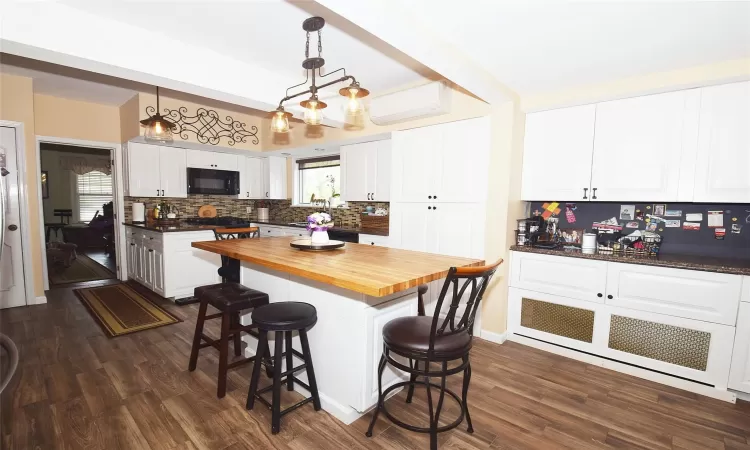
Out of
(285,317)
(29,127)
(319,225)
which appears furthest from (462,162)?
(29,127)

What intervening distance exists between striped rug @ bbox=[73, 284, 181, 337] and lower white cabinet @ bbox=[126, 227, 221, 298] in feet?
0.83

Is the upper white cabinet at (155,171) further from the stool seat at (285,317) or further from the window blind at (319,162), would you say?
the stool seat at (285,317)

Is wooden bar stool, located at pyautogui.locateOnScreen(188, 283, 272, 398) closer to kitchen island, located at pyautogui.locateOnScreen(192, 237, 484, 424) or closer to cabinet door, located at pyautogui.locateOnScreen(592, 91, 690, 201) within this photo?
kitchen island, located at pyautogui.locateOnScreen(192, 237, 484, 424)

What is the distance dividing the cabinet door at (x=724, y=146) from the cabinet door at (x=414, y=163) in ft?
6.48

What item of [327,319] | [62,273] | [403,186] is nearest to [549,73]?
[403,186]

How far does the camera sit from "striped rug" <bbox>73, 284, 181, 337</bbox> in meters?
3.38

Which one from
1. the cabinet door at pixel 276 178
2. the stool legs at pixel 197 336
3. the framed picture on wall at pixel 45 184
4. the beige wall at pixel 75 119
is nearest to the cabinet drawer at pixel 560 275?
the stool legs at pixel 197 336

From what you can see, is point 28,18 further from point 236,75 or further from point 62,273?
point 62,273

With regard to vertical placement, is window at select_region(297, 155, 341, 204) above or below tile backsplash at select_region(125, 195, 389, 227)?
above

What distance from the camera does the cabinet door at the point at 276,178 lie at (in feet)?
18.7

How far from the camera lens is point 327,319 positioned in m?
2.15

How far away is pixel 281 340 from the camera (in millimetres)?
1968

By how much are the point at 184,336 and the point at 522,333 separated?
3118 millimetres

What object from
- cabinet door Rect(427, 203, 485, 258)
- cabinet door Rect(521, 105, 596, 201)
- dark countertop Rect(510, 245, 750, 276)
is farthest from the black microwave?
dark countertop Rect(510, 245, 750, 276)
